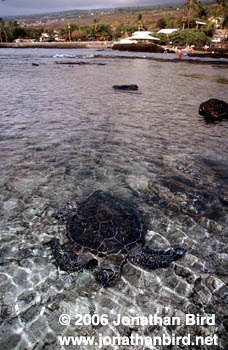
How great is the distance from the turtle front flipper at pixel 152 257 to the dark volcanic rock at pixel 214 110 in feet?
39.4

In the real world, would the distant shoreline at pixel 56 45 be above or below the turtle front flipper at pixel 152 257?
above

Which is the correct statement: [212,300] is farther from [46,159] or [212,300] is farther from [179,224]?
[46,159]

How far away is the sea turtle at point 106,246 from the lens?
4.41 meters

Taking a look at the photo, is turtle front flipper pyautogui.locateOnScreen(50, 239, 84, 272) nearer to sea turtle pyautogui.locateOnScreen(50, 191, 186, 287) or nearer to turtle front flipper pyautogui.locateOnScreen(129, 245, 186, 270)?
sea turtle pyautogui.locateOnScreen(50, 191, 186, 287)

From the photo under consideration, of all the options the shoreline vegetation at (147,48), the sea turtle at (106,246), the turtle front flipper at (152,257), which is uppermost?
the shoreline vegetation at (147,48)

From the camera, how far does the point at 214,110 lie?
14422 millimetres

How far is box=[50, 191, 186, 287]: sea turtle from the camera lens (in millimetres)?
4414

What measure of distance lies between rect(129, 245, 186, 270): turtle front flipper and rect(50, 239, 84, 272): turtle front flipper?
1140 mm

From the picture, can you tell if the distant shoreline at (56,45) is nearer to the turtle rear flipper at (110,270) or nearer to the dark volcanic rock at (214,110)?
the dark volcanic rock at (214,110)

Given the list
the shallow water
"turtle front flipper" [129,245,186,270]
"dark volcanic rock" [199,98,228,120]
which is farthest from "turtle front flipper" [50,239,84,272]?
"dark volcanic rock" [199,98,228,120]

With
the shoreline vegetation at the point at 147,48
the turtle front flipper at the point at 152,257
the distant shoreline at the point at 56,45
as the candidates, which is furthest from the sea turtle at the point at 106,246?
the distant shoreline at the point at 56,45

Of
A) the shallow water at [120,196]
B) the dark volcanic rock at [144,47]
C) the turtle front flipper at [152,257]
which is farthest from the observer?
the dark volcanic rock at [144,47]

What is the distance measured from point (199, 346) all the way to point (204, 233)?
8.33 feet

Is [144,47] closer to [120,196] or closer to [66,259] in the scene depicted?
[120,196]
